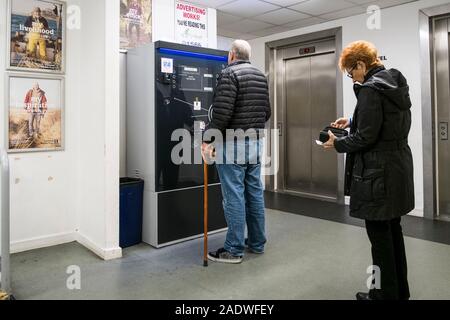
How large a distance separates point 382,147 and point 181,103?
1.82m

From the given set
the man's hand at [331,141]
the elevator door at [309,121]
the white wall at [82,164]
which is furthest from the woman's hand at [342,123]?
the elevator door at [309,121]

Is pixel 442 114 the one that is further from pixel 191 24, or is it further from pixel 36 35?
pixel 36 35

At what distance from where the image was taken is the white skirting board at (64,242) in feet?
9.44

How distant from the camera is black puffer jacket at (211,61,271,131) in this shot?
8.59 feet

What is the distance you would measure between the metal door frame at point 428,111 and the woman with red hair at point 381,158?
254 cm

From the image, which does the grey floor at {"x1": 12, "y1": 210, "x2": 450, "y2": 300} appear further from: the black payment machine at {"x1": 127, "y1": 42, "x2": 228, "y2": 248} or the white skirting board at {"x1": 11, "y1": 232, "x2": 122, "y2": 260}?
the black payment machine at {"x1": 127, "y1": 42, "x2": 228, "y2": 248}

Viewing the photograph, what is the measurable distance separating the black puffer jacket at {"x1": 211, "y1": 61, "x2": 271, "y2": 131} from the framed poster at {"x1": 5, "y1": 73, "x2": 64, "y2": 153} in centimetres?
146

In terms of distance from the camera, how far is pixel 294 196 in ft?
18.2

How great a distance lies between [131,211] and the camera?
3.15 metres

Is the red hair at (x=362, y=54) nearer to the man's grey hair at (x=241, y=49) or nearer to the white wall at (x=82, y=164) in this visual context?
the man's grey hair at (x=241, y=49)

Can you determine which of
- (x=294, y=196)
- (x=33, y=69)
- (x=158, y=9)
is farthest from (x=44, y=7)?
(x=294, y=196)

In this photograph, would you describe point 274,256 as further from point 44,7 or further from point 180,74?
point 44,7
